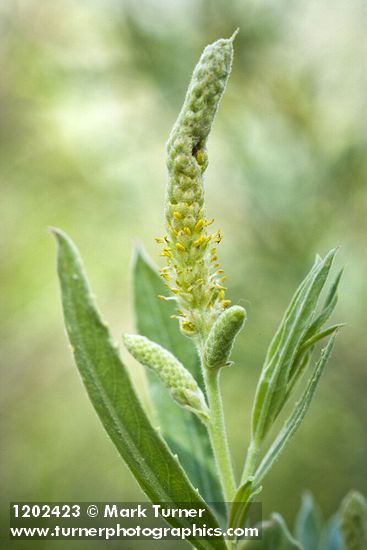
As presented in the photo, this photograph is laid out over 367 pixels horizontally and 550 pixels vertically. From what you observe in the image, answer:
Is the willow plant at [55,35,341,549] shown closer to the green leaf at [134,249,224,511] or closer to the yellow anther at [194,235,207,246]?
the yellow anther at [194,235,207,246]

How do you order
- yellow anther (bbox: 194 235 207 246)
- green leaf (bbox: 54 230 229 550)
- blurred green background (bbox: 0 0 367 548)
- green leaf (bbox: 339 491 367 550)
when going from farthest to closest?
blurred green background (bbox: 0 0 367 548) → green leaf (bbox: 339 491 367 550) → yellow anther (bbox: 194 235 207 246) → green leaf (bbox: 54 230 229 550)

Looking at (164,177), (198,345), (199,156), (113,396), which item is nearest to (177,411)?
(198,345)

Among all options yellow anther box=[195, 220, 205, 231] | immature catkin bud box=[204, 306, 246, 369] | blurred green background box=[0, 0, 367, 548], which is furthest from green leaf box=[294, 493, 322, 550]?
blurred green background box=[0, 0, 367, 548]

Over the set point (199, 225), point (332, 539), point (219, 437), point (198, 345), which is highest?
point (199, 225)

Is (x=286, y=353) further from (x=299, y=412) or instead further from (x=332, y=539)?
(x=332, y=539)

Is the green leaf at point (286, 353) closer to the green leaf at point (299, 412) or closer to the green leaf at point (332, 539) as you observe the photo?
the green leaf at point (299, 412)

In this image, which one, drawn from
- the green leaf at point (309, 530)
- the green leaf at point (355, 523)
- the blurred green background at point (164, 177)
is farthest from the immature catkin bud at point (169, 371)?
the blurred green background at point (164, 177)
